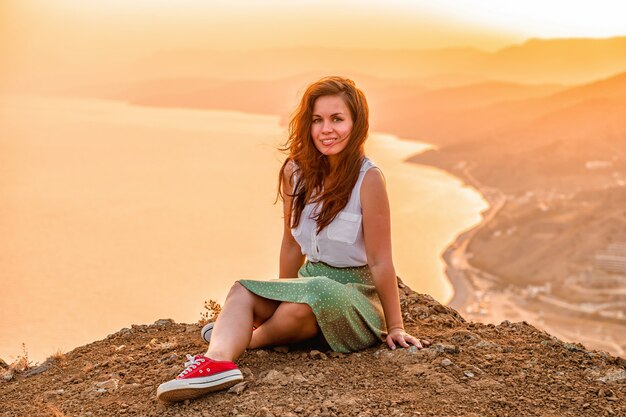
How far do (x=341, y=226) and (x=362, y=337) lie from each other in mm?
521

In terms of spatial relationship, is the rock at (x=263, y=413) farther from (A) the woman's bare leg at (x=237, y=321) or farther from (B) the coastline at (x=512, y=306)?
(B) the coastline at (x=512, y=306)

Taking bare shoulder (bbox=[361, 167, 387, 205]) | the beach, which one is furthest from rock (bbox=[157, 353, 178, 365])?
the beach

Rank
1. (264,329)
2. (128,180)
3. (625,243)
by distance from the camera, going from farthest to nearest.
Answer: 1. (128,180)
2. (625,243)
3. (264,329)

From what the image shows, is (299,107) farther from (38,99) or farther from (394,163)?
(38,99)

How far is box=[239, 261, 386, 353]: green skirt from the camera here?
3180 millimetres

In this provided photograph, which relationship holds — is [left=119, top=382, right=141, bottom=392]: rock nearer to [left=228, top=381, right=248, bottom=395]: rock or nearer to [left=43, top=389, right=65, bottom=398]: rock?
[left=43, top=389, right=65, bottom=398]: rock

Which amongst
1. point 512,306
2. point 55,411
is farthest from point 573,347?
point 512,306

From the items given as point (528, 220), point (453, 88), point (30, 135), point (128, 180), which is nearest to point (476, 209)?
point (528, 220)

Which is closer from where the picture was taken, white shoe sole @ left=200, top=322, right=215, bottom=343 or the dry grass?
the dry grass

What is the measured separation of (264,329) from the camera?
3326 millimetres

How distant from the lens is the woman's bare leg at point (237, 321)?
3.02m

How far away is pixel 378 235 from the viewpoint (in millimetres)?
3301

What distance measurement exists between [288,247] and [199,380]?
96 centimetres

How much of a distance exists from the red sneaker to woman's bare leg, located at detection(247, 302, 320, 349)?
1.19ft
